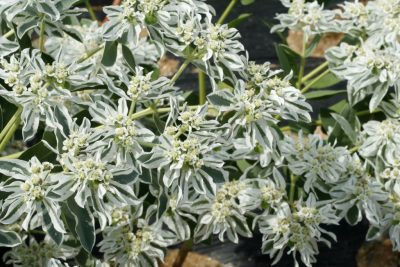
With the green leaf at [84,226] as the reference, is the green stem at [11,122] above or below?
above

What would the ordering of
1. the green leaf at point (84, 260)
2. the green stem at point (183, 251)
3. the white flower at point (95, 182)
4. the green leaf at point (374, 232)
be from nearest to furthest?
the white flower at point (95, 182) < the green leaf at point (84, 260) < the green leaf at point (374, 232) < the green stem at point (183, 251)

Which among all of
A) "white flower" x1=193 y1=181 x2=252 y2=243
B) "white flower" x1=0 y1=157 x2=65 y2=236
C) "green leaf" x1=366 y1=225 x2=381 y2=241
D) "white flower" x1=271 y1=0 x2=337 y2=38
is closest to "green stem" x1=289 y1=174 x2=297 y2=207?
"white flower" x1=193 y1=181 x2=252 y2=243

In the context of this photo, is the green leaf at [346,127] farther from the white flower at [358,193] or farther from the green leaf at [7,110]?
the green leaf at [7,110]

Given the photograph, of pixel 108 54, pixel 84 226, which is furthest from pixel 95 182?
pixel 108 54

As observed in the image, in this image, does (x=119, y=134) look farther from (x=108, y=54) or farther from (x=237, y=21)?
(x=237, y=21)

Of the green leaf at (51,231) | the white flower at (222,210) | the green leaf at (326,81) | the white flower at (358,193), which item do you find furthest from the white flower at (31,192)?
the green leaf at (326,81)

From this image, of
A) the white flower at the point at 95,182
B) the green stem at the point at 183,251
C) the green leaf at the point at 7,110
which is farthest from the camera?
the green stem at the point at 183,251

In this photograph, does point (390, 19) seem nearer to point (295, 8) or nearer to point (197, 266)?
point (295, 8)
